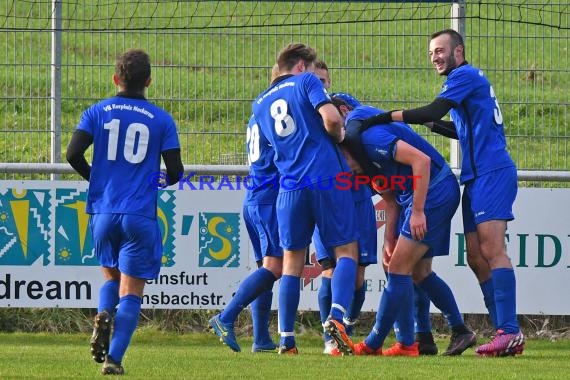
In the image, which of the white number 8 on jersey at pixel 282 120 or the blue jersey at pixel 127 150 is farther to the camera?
the white number 8 on jersey at pixel 282 120

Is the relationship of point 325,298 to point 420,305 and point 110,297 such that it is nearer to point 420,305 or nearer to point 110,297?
point 420,305

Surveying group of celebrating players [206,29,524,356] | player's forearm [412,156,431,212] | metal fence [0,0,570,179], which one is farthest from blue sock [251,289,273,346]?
metal fence [0,0,570,179]

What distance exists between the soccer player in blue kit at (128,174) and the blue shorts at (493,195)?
232 centimetres

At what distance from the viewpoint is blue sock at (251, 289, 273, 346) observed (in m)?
9.79

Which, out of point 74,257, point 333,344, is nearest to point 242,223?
point 74,257

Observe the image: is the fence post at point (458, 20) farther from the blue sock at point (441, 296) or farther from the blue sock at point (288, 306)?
the blue sock at point (288, 306)

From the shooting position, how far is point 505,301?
8875mm

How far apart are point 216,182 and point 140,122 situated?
404 centimetres

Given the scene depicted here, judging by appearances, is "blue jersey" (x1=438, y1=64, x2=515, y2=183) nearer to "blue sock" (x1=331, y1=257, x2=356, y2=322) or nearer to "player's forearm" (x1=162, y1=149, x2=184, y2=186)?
"blue sock" (x1=331, y1=257, x2=356, y2=322)

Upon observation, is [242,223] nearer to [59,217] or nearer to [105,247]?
[59,217]

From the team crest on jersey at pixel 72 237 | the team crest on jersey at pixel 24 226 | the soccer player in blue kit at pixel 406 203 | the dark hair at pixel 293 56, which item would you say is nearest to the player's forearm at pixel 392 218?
the soccer player in blue kit at pixel 406 203

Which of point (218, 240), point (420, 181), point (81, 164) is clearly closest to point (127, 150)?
point (81, 164)

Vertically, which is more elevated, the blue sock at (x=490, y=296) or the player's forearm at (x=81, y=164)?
Result: the player's forearm at (x=81, y=164)

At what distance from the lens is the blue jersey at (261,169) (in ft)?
31.4
